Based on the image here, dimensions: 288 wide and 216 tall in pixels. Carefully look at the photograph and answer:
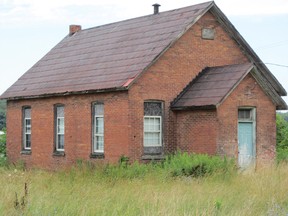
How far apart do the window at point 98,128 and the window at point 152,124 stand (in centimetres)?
186

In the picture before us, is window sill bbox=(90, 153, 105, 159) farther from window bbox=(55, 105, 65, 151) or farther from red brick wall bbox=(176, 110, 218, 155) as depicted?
red brick wall bbox=(176, 110, 218, 155)

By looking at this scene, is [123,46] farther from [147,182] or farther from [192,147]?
[147,182]

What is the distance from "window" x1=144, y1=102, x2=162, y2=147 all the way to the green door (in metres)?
2.90

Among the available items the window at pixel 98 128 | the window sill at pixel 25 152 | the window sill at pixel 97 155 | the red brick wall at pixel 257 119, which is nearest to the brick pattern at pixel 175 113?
the red brick wall at pixel 257 119

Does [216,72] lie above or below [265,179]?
above

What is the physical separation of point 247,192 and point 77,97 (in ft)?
41.2

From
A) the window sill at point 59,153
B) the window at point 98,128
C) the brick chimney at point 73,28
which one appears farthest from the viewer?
the brick chimney at point 73,28

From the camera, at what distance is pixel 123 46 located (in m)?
28.3

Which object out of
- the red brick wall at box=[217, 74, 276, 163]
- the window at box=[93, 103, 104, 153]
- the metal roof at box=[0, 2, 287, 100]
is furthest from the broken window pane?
the red brick wall at box=[217, 74, 276, 163]

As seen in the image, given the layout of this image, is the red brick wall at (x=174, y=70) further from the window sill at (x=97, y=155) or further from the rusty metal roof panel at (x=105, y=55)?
the window sill at (x=97, y=155)

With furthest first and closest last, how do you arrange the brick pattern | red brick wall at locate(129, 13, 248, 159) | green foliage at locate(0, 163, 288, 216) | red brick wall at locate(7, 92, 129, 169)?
red brick wall at locate(7, 92, 129, 169) < red brick wall at locate(129, 13, 248, 159) < the brick pattern < green foliage at locate(0, 163, 288, 216)

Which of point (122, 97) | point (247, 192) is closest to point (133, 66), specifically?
point (122, 97)

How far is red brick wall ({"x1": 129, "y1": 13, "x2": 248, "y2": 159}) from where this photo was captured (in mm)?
25359

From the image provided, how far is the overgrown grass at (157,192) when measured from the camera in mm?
12469
